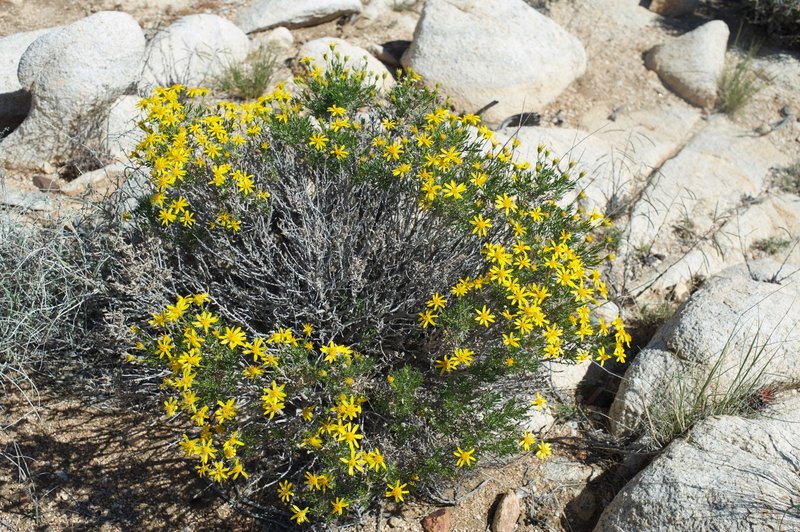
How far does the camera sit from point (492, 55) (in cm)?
616

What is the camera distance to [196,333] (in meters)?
2.70

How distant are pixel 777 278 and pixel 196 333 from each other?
12.0 ft

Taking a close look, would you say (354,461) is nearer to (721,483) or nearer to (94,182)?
(721,483)

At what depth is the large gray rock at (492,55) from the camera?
240 inches

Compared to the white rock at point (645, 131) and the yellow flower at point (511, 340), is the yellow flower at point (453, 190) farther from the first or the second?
the white rock at point (645, 131)

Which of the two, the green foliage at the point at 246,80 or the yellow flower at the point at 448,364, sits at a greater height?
the yellow flower at the point at 448,364

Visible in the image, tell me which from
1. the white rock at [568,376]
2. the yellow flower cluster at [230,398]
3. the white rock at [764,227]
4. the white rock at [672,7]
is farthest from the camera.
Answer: the white rock at [672,7]

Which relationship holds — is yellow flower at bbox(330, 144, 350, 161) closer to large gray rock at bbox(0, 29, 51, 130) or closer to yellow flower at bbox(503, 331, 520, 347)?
yellow flower at bbox(503, 331, 520, 347)

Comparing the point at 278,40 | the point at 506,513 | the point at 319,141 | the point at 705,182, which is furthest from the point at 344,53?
the point at 506,513

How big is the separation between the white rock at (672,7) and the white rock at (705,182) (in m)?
1.86

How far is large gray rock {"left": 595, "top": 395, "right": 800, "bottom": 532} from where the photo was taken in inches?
116

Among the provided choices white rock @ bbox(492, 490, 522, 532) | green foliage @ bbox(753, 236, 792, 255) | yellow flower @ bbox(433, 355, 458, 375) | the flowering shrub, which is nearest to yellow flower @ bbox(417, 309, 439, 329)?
the flowering shrub

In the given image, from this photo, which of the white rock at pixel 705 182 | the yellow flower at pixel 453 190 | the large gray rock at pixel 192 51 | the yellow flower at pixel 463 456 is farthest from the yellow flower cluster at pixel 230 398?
the large gray rock at pixel 192 51

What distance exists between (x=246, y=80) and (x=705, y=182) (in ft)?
12.9
